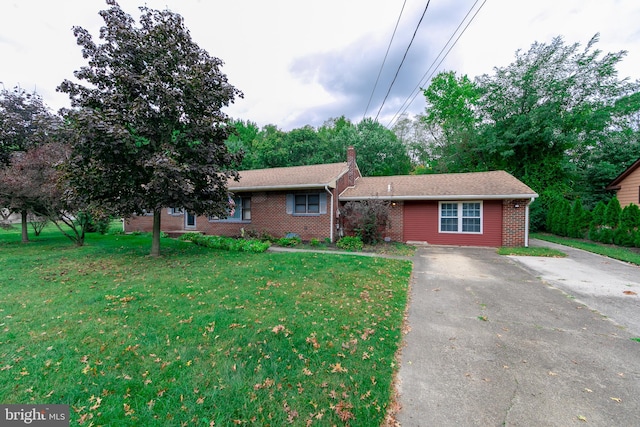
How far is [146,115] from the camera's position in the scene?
741 centimetres

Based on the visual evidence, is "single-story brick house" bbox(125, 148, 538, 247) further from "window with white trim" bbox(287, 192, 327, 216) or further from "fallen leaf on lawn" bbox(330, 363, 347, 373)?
"fallen leaf on lawn" bbox(330, 363, 347, 373)

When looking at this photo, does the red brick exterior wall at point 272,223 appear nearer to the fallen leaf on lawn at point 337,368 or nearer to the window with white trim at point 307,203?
the window with white trim at point 307,203

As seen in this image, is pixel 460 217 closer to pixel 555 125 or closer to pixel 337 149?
pixel 555 125

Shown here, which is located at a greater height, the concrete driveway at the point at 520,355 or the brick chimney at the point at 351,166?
the brick chimney at the point at 351,166

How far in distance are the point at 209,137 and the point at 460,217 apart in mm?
10597

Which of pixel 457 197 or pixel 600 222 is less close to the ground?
pixel 457 197

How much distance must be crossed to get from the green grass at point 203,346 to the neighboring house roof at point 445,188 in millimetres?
6568

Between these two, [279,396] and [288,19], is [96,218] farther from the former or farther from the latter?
[288,19]

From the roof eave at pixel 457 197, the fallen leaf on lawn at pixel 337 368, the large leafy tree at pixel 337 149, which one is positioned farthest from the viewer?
the large leafy tree at pixel 337 149

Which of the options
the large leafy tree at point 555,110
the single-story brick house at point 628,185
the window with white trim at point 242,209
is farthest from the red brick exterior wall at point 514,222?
the window with white trim at point 242,209

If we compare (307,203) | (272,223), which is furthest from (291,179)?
(272,223)

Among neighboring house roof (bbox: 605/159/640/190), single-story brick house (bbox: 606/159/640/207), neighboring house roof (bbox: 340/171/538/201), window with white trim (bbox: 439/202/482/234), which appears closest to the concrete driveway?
neighboring house roof (bbox: 340/171/538/201)

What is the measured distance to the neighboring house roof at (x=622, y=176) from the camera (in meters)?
14.7

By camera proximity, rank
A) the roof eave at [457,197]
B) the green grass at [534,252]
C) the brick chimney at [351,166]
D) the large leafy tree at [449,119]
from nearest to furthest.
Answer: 1. the green grass at [534,252]
2. the roof eave at [457,197]
3. the brick chimney at [351,166]
4. the large leafy tree at [449,119]
